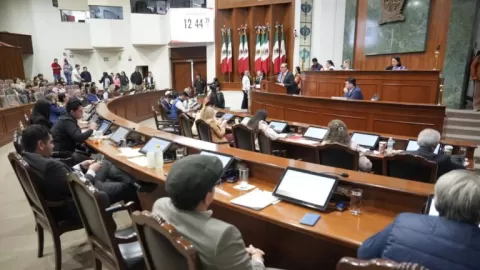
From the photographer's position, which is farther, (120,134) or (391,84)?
(391,84)

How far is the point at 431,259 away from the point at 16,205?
424 centimetres

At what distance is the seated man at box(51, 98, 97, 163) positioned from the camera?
3.81 metres

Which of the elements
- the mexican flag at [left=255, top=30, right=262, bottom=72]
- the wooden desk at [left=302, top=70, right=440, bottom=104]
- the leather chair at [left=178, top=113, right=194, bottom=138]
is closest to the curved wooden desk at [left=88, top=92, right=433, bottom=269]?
the leather chair at [left=178, top=113, right=194, bottom=138]

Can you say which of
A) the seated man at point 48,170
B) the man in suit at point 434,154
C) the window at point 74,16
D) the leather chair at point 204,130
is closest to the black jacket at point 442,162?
the man in suit at point 434,154

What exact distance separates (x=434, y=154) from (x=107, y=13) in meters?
15.8

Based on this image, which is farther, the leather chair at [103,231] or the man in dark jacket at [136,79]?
the man in dark jacket at [136,79]

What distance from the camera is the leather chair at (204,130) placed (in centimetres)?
454

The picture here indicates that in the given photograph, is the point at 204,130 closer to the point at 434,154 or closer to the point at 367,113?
the point at 434,154

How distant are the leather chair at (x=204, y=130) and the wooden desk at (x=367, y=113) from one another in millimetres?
2651

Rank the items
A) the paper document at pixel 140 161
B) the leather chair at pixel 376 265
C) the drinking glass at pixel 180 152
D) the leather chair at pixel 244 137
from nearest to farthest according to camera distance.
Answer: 1. the leather chair at pixel 376 265
2. the paper document at pixel 140 161
3. the drinking glass at pixel 180 152
4. the leather chair at pixel 244 137

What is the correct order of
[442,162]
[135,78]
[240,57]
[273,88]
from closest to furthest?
[442,162]
[273,88]
[240,57]
[135,78]

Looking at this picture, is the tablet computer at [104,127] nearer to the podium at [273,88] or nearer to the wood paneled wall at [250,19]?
the podium at [273,88]

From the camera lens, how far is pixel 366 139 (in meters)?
4.10

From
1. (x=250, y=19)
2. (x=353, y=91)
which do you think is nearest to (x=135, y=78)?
(x=250, y=19)
